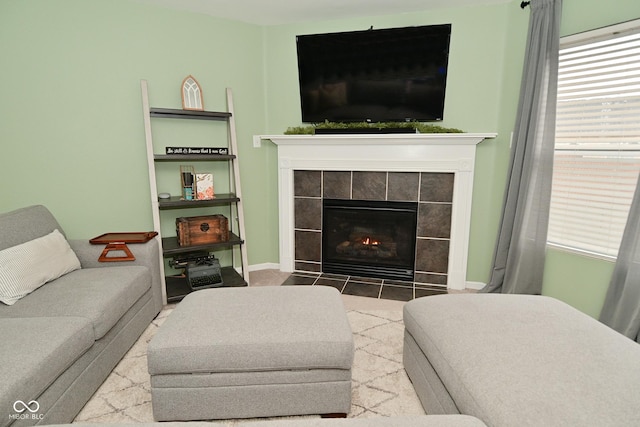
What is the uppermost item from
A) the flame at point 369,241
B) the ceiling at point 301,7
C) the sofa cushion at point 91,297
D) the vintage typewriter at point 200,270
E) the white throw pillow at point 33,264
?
the ceiling at point 301,7

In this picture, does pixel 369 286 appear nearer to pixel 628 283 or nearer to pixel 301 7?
pixel 628 283

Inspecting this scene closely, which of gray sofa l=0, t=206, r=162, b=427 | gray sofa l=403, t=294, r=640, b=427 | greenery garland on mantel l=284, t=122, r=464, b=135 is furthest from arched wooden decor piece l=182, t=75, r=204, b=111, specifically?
gray sofa l=403, t=294, r=640, b=427

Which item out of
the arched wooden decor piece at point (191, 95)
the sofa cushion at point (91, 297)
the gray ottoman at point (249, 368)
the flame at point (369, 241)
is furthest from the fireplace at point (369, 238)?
the gray ottoman at point (249, 368)

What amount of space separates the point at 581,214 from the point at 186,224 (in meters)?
3.12

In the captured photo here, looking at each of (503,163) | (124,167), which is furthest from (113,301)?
(503,163)

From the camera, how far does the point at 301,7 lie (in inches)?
119

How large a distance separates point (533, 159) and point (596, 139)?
1.31 feet

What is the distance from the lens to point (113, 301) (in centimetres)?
193

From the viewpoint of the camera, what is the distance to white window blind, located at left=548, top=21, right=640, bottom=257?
230 centimetres

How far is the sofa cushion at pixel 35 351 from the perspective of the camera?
1.24 m

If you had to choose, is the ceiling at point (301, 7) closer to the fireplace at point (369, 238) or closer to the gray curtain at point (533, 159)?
the gray curtain at point (533, 159)

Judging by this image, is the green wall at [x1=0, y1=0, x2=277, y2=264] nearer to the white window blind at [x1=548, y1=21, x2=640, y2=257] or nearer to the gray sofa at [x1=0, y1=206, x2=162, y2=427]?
the gray sofa at [x1=0, y1=206, x2=162, y2=427]

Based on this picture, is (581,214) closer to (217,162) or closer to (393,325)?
(393,325)

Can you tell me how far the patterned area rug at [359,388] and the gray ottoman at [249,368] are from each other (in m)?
0.17
